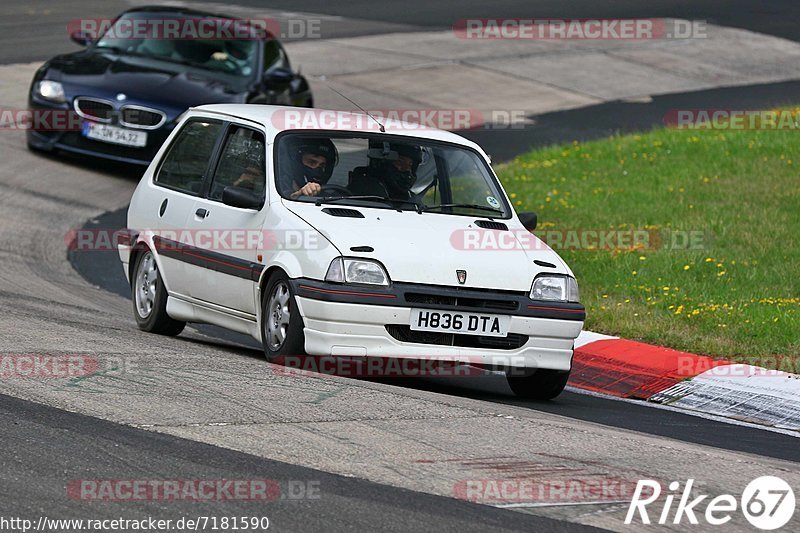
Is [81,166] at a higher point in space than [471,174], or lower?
lower

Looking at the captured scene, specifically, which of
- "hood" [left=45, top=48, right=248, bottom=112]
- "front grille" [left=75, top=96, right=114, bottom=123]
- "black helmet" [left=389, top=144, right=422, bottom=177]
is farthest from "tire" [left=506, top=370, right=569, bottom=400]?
"front grille" [left=75, top=96, right=114, bottom=123]

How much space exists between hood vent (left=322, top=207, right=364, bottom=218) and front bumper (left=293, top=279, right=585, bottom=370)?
0.57m

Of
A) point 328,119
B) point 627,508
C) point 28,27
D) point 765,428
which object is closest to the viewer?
point 627,508

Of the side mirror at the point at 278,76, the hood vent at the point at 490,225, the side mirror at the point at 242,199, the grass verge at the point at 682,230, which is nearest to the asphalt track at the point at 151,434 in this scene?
the side mirror at the point at 242,199

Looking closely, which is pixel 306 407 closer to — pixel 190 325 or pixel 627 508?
pixel 627 508

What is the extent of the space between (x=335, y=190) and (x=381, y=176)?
0.33 metres

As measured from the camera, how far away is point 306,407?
7480 mm

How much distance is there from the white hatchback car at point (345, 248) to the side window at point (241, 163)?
0.04ft

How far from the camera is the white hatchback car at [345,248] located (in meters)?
8.51

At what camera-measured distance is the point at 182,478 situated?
6.09 metres

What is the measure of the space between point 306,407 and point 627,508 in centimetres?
195

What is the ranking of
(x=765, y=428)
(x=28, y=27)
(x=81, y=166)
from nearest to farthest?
(x=765, y=428) < (x=81, y=166) < (x=28, y=27)

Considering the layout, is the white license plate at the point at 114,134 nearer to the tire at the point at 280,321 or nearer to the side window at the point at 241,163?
the side window at the point at 241,163

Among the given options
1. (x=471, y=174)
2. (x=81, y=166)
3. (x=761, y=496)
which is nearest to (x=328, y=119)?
(x=471, y=174)
